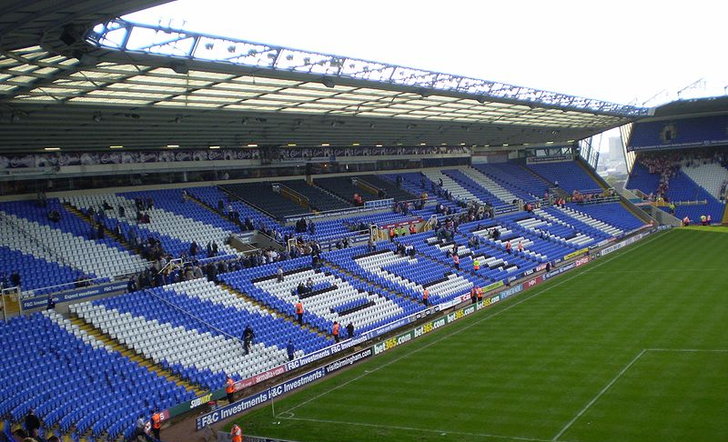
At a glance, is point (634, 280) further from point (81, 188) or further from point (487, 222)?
point (81, 188)

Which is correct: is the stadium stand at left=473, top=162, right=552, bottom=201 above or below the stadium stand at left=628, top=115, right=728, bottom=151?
below

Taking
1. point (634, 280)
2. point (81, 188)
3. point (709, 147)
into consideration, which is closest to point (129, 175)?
point (81, 188)

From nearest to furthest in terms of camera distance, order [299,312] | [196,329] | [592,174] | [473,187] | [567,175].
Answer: [196,329]
[299,312]
[473,187]
[567,175]
[592,174]

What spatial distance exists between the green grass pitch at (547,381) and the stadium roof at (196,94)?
1170 cm

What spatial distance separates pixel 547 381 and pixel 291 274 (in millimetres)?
14962

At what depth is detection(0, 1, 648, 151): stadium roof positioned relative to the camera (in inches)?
687

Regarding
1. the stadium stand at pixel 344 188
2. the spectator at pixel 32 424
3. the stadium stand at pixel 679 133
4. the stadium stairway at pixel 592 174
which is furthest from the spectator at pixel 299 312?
the stadium stand at pixel 679 133

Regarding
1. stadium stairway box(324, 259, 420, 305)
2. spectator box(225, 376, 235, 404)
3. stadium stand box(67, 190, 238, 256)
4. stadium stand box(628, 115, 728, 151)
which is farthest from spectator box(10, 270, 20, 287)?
stadium stand box(628, 115, 728, 151)

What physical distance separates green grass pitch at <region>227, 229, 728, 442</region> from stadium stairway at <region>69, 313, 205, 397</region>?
266 centimetres

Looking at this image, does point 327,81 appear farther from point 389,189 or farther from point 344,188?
point 389,189

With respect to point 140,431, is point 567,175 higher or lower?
higher

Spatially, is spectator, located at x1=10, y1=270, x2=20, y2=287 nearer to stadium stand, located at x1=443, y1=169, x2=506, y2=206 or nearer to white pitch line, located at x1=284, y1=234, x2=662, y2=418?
white pitch line, located at x1=284, y1=234, x2=662, y2=418

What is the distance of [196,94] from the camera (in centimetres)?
2639

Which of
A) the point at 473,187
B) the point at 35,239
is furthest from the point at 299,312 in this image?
the point at 473,187
